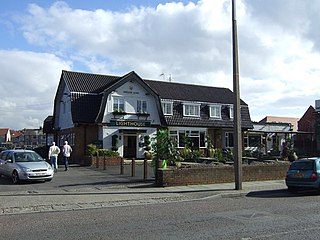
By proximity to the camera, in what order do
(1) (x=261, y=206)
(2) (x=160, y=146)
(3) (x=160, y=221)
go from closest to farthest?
1. (3) (x=160, y=221)
2. (1) (x=261, y=206)
3. (2) (x=160, y=146)

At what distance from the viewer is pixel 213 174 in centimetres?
1744

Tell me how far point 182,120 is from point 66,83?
35.4 ft

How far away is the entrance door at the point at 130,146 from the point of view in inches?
1270

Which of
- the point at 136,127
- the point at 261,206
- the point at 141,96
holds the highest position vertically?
the point at 141,96

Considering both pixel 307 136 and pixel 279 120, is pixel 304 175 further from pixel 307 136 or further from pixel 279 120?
pixel 279 120

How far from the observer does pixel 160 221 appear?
895 centimetres

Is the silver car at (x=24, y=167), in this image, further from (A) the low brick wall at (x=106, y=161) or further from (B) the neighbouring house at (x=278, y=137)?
(B) the neighbouring house at (x=278, y=137)

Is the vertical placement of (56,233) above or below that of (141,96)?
below

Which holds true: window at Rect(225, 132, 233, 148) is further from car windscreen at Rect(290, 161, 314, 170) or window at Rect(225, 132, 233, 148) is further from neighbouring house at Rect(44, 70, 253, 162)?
car windscreen at Rect(290, 161, 314, 170)

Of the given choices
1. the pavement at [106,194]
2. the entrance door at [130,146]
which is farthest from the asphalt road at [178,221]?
the entrance door at [130,146]

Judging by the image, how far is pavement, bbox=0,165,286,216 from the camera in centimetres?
1138

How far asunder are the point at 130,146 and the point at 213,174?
15.9 metres

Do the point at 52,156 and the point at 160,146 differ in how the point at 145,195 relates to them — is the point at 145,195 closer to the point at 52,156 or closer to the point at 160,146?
the point at 160,146

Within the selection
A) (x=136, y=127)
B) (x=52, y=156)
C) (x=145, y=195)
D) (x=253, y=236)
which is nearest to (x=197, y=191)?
(x=145, y=195)
